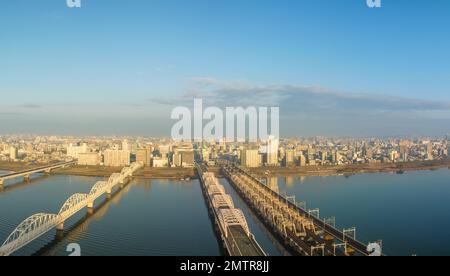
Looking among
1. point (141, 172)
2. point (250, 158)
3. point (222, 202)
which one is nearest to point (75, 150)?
point (141, 172)

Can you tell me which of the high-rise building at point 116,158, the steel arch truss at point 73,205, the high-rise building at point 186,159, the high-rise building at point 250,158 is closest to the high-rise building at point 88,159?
the high-rise building at point 116,158

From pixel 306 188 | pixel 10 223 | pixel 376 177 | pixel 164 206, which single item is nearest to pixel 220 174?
pixel 306 188

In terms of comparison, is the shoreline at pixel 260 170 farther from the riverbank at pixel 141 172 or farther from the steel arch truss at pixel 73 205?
the steel arch truss at pixel 73 205

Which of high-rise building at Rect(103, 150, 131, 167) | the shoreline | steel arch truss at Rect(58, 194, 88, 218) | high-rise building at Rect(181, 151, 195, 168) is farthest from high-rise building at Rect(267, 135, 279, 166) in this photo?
steel arch truss at Rect(58, 194, 88, 218)

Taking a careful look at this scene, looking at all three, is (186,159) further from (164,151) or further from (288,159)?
(288,159)
